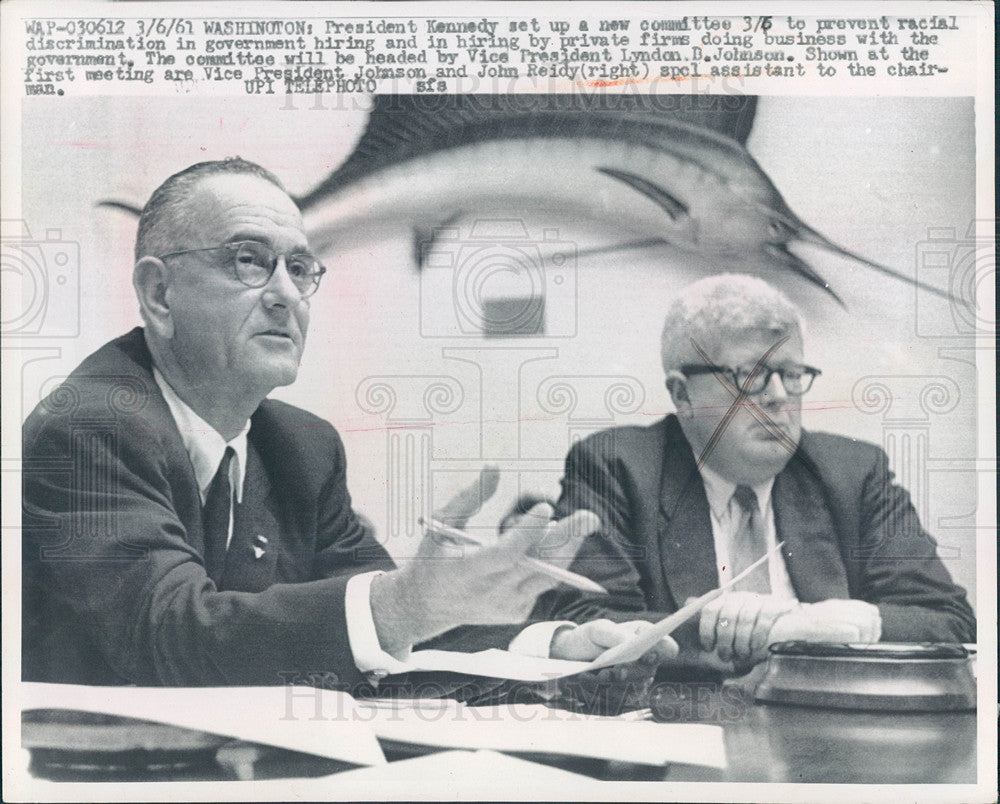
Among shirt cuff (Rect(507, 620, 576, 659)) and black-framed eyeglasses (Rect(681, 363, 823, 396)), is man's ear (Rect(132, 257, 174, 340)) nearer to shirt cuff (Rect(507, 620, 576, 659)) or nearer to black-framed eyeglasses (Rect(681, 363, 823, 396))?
shirt cuff (Rect(507, 620, 576, 659))

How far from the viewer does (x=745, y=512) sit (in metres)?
2.35

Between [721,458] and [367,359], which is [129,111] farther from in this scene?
[721,458]

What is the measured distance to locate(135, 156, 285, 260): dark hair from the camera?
7.68 ft

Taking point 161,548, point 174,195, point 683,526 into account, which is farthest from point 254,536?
point 683,526

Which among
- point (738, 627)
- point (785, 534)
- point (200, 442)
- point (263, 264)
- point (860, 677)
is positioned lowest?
point (860, 677)

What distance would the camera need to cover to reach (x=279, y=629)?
2275 millimetres

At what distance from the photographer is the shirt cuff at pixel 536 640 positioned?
2.31 meters

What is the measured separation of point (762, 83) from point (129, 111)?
1.55 metres

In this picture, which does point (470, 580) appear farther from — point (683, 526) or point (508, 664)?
point (683, 526)

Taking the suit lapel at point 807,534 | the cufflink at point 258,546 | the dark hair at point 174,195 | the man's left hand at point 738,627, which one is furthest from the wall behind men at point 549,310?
the man's left hand at point 738,627

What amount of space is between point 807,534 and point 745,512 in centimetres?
16

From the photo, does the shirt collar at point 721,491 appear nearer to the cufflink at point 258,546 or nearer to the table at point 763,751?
the table at point 763,751

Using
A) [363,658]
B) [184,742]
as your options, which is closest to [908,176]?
[363,658]

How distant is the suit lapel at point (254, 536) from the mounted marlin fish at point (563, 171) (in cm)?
60
